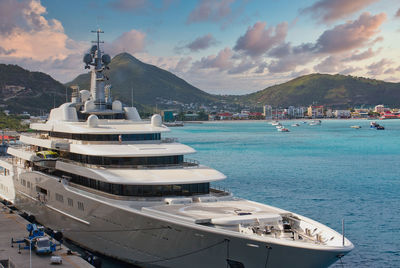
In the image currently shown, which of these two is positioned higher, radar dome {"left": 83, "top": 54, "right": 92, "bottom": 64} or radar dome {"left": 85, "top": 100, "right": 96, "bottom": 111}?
radar dome {"left": 83, "top": 54, "right": 92, "bottom": 64}

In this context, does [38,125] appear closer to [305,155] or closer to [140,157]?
[140,157]

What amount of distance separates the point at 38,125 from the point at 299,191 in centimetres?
2322

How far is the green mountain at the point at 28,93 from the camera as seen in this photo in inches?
6801

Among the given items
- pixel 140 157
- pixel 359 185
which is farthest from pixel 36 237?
pixel 359 185

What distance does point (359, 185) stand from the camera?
4647 centimetres

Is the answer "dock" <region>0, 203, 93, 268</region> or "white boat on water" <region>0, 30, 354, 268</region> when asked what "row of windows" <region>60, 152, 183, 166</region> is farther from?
"dock" <region>0, 203, 93, 268</region>

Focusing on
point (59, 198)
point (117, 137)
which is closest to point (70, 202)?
point (59, 198)

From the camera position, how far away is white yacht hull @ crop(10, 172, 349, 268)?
54.5 ft

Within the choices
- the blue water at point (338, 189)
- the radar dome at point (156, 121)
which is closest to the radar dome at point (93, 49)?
the radar dome at point (156, 121)

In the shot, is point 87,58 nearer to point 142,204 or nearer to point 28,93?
point 142,204

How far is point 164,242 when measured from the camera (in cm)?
1902

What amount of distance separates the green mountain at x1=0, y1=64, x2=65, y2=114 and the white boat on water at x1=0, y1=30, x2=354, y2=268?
475ft

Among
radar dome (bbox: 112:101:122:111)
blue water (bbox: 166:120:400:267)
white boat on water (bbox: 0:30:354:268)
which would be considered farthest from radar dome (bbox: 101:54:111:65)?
blue water (bbox: 166:120:400:267)

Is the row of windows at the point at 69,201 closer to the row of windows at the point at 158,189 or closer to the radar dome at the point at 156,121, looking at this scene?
the row of windows at the point at 158,189
